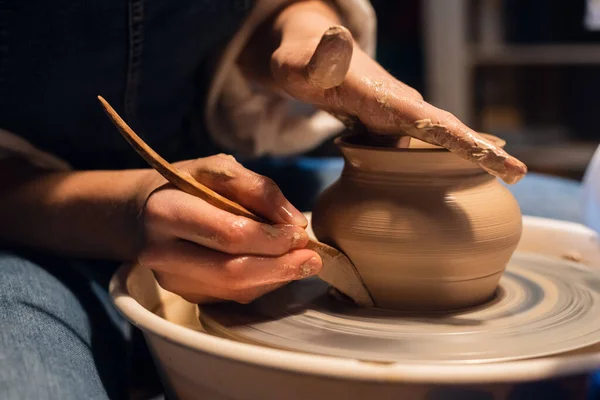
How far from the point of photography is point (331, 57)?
0.62 metres

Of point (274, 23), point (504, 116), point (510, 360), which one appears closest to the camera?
point (510, 360)

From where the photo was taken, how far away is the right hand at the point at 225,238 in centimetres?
64

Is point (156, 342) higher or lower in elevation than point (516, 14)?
lower

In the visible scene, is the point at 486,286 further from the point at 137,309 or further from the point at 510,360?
the point at 137,309

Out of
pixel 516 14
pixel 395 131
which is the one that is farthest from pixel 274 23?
pixel 516 14

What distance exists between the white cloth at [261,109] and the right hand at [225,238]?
0.48 m

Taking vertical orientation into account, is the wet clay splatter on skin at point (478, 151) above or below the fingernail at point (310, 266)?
above

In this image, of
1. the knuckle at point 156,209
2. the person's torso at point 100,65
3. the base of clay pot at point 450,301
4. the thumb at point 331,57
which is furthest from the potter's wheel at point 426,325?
the person's torso at point 100,65

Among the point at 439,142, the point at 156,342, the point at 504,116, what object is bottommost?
the point at 504,116

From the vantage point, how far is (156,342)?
2.13 feet

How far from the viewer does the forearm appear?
0.82 metres

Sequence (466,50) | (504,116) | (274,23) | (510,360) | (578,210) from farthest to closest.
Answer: (504,116)
(466,50)
(578,210)
(274,23)
(510,360)

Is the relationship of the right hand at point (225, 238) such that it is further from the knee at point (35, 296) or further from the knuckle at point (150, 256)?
the knee at point (35, 296)

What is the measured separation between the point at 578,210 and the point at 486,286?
548mm
